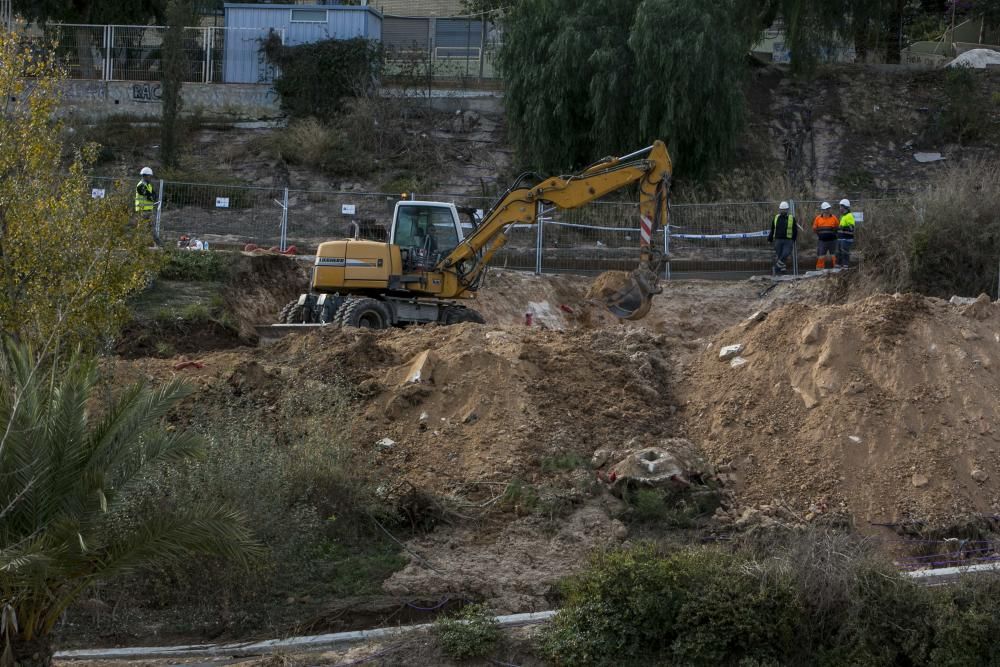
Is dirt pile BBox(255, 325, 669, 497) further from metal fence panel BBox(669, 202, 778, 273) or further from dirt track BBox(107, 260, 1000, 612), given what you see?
metal fence panel BBox(669, 202, 778, 273)

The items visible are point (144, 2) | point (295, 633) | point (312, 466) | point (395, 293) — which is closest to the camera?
point (295, 633)

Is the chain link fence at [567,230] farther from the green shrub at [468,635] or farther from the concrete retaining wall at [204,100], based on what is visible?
the green shrub at [468,635]

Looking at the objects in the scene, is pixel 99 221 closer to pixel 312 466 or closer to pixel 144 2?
pixel 312 466

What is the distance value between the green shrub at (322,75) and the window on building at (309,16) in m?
1.10

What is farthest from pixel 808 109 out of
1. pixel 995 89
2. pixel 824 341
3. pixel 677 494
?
pixel 677 494

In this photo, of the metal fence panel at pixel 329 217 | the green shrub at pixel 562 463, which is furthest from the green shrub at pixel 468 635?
the metal fence panel at pixel 329 217

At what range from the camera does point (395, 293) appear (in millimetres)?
21562

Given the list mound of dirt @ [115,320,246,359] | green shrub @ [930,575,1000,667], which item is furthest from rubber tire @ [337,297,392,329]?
green shrub @ [930,575,1000,667]

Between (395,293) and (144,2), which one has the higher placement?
(144,2)

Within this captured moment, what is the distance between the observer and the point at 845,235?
2520 cm

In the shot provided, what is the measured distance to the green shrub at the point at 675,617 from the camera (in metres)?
10.0

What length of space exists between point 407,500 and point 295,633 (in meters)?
2.38

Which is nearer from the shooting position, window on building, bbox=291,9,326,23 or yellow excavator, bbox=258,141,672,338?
yellow excavator, bbox=258,141,672,338

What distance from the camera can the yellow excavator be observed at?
20.0m
